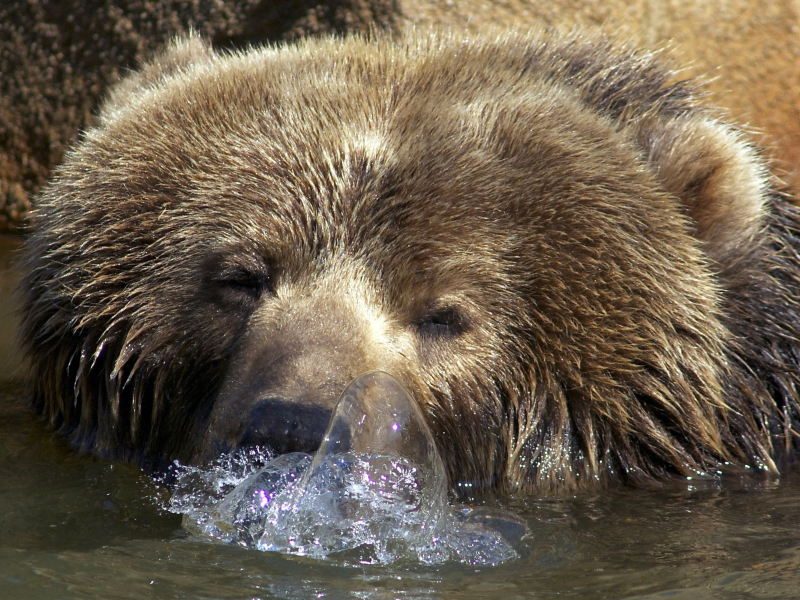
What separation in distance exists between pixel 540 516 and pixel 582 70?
222 cm

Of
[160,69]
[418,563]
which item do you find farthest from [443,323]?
[160,69]

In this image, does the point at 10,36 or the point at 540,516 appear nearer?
the point at 540,516

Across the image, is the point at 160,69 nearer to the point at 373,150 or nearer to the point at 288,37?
the point at 373,150

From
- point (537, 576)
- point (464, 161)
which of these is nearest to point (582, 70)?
point (464, 161)

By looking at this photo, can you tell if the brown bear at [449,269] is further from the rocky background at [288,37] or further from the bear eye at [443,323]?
the rocky background at [288,37]

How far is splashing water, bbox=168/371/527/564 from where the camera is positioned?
3.52 m

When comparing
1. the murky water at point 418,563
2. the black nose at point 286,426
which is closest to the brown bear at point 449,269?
the murky water at point 418,563

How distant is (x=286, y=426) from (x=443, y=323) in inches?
39.7

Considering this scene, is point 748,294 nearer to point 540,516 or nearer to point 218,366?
point 540,516

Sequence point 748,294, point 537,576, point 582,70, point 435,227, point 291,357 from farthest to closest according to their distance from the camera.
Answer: point 582,70 → point 748,294 → point 435,227 → point 291,357 → point 537,576

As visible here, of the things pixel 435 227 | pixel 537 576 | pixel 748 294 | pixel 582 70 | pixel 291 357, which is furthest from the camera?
pixel 582 70

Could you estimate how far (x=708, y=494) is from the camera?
14.6 feet

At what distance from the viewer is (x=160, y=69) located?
5.48 meters

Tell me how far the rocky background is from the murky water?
14.2 feet
